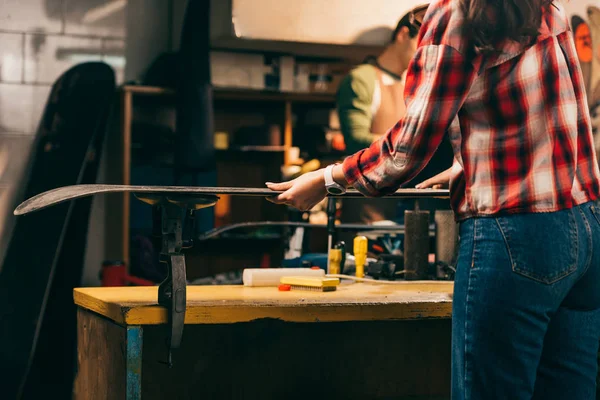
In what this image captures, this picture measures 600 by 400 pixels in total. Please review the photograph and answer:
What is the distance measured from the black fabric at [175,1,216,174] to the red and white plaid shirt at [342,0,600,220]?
3.66 metres

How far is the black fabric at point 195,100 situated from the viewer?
4633mm

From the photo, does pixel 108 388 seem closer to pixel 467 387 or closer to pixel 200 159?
pixel 467 387

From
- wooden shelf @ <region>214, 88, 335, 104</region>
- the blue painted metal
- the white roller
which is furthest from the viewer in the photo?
wooden shelf @ <region>214, 88, 335, 104</region>

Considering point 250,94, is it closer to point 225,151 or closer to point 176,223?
point 225,151

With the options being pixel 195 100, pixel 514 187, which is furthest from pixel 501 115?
pixel 195 100

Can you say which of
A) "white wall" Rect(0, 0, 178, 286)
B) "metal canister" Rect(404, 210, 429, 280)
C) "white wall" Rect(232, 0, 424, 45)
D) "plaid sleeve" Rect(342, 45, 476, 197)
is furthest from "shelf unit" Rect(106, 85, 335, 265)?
"plaid sleeve" Rect(342, 45, 476, 197)

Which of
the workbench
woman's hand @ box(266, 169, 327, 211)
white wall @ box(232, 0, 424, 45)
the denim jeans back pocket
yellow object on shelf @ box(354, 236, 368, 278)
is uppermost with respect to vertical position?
white wall @ box(232, 0, 424, 45)

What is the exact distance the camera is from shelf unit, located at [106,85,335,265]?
4.78 meters

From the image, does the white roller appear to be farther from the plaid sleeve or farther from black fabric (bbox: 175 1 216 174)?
black fabric (bbox: 175 1 216 174)

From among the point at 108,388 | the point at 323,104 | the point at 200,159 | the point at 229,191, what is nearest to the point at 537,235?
the point at 229,191

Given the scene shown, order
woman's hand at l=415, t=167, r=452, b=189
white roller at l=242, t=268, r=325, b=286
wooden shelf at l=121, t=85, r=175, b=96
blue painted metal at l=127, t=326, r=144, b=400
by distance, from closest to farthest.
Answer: blue painted metal at l=127, t=326, r=144, b=400 → woman's hand at l=415, t=167, r=452, b=189 → white roller at l=242, t=268, r=325, b=286 → wooden shelf at l=121, t=85, r=175, b=96

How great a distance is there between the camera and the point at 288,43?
16.3ft

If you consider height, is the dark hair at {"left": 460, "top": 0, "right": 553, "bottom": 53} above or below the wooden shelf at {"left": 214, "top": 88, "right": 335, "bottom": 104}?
below

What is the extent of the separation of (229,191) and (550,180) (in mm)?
499
